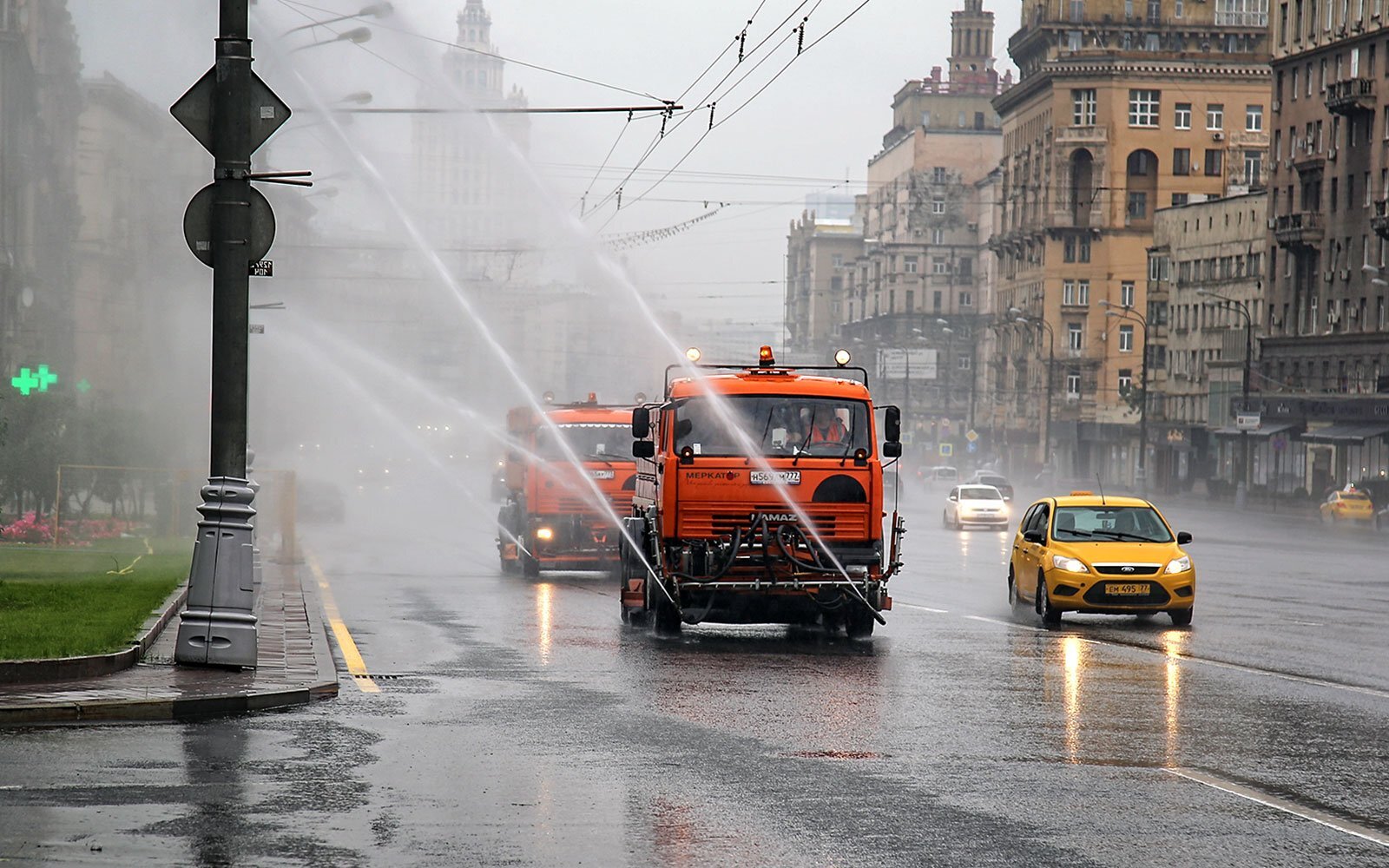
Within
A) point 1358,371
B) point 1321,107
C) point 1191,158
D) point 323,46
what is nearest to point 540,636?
point 323,46

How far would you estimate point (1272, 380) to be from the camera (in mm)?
93625

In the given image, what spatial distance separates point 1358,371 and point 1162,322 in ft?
135

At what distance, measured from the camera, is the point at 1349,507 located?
220ft

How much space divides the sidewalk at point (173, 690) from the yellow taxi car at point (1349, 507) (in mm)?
55464

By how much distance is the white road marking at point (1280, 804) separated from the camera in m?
9.12

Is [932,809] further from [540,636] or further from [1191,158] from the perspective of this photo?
[1191,158]

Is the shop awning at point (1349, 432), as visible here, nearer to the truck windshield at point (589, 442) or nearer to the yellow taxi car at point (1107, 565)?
→ the truck windshield at point (589, 442)

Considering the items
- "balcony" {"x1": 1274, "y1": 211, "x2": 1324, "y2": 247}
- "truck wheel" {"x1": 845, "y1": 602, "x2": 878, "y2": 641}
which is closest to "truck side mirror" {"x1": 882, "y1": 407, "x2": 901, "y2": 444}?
"truck wheel" {"x1": 845, "y1": 602, "x2": 878, "y2": 641}

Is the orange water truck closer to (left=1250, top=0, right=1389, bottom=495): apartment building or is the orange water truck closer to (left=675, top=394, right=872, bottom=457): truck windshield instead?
(left=675, top=394, right=872, bottom=457): truck windshield

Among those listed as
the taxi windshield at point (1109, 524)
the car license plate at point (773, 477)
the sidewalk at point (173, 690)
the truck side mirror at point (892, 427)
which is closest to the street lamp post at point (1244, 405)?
the taxi windshield at point (1109, 524)

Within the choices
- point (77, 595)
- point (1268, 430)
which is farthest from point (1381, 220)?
point (77, 595)

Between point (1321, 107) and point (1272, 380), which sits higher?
point (1321, 107)

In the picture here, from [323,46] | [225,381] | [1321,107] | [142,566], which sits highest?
[1321,107]

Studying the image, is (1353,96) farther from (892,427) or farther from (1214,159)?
(892,427)
